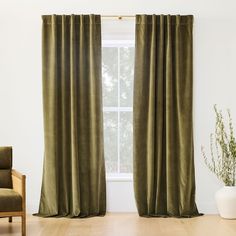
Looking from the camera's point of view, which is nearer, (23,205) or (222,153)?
(23,205)

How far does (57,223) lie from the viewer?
5961 millimetres

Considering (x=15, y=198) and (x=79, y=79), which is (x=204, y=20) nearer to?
(x=79, y=79)

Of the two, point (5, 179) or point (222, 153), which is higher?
point (222, 153)

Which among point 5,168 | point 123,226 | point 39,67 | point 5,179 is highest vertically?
point 39,67

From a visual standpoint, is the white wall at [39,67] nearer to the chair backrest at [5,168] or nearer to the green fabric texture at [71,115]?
the green fabric texture at [71,115]

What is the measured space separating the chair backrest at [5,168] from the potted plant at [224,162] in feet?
7.75

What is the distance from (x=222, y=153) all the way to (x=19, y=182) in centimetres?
251

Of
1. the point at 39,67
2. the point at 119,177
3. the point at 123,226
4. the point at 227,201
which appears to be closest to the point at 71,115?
the point at 39,67

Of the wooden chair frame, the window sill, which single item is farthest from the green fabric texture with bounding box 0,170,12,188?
the window sill

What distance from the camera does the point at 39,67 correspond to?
21.7 ft

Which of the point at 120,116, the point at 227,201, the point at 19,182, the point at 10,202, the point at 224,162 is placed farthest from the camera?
the point at 120,116

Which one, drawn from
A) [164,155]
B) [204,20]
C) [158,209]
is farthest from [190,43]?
[158,209]

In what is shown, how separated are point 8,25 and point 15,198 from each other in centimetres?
238

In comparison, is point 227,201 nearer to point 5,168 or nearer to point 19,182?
point 19,182
